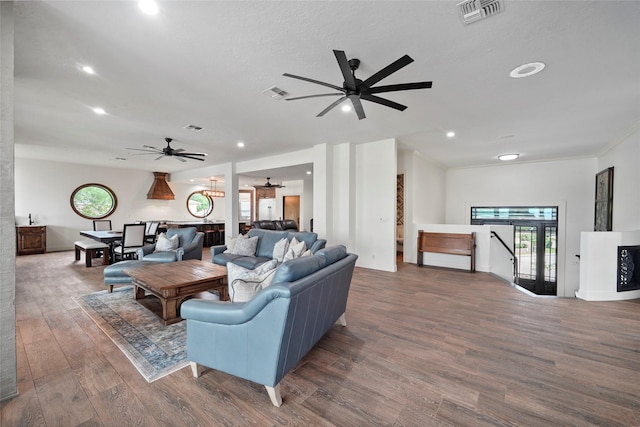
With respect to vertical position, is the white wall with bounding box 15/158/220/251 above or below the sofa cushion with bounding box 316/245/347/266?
above

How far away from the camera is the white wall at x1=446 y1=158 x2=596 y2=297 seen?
22.9 ft

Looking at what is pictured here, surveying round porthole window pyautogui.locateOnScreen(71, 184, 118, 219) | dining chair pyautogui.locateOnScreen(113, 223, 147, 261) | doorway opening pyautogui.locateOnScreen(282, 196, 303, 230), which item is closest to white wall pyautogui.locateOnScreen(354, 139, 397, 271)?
dining chair pyautogui.locateOnScreen(113, 223, 147, 261)

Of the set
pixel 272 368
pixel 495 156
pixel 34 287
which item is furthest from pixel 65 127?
pixel 495 156

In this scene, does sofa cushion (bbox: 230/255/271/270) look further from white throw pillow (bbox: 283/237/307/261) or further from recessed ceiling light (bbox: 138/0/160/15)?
recessed ceiling light (bbox: 138/0/160/15)

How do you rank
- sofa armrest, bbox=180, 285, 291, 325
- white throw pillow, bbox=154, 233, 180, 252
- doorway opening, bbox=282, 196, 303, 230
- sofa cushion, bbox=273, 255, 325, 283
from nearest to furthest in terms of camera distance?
1. sofa armrest, bbox=180, 285, 291, 325
2. sofa cushion, bbox=273, 255, 325, 283
3. white throw pillow, bbox=154, 233, 180, 252
4. doorway opening, bbox=282, 196, 303, 230

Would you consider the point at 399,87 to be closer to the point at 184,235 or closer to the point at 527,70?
the point at 527,70

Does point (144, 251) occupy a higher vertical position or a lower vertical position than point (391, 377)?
higher

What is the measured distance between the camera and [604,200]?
585cm

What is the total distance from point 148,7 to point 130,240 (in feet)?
17.0

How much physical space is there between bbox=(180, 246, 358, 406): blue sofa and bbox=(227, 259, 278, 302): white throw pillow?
163 millimetres

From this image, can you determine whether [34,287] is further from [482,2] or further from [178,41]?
[482,2]

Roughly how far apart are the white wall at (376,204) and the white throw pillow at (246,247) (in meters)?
2.41

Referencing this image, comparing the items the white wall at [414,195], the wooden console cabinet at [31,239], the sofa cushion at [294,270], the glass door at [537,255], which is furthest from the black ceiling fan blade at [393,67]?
the wooden console cabinet at [31,239]

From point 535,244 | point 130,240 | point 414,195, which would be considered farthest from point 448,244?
point 130,240
